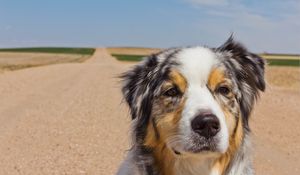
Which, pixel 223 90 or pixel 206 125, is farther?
pixel 223 90

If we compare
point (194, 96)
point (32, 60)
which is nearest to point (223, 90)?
point (194, 96)

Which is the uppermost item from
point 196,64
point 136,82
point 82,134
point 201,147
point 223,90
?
point 196,64

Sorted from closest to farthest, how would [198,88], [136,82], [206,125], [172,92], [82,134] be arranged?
[206,125], [198,88], [172,92], [136,82], [82,134]

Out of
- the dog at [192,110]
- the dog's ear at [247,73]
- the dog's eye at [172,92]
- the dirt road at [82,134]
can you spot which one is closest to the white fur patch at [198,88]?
the dog at [192,110]

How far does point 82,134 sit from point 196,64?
9.33m

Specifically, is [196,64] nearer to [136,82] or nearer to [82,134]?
[136,82]

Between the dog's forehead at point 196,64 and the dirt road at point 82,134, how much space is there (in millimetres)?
1026

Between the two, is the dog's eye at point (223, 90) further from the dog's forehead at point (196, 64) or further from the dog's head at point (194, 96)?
the dog's forehead at point (196, 64)

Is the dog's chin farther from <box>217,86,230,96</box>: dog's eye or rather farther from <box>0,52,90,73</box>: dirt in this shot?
<box>0,52,90,73</box>: dirt

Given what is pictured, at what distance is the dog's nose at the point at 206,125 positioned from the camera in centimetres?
543

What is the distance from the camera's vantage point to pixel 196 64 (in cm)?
607

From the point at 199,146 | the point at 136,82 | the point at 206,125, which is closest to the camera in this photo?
the point at 206,125

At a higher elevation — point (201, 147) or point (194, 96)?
point (194, 96)

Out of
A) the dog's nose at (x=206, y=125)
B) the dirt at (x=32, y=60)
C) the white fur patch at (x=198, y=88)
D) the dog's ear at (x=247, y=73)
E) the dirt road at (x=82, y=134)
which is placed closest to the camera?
the dog's nose at (x=206, y=125)
